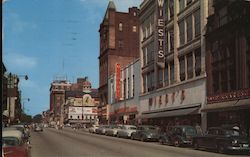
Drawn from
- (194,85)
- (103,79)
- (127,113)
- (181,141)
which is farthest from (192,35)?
(103,79)

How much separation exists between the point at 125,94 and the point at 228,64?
133 feet

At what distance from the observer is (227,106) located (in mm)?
36500

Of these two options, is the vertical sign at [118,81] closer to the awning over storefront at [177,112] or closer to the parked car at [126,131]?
the awning over storefront at [177,112]

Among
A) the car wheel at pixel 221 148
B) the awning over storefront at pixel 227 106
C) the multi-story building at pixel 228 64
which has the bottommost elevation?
the car wheel at pixel 221 148

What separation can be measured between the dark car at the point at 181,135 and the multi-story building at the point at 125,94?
33.6 m

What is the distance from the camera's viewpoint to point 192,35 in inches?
1874

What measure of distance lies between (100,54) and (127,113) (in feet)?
116

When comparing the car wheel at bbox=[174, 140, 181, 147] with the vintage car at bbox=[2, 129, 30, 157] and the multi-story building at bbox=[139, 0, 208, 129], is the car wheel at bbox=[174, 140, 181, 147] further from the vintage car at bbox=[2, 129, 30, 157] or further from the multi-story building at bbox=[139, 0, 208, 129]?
the vintage car at bbox=[2, 129, 30, 157]

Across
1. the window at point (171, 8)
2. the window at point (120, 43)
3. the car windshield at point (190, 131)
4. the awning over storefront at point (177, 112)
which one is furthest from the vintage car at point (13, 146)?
the window at point (120, 43)

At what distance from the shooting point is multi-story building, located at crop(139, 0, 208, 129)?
4534 centimetres

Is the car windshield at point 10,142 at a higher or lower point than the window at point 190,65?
lower

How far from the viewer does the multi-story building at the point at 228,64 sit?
36.1 metres

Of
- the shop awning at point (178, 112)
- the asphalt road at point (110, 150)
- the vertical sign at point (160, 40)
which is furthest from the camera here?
the vertical sign at point (160, 40)

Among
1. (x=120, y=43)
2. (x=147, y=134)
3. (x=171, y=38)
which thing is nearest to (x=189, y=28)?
(x=171, y=38)
